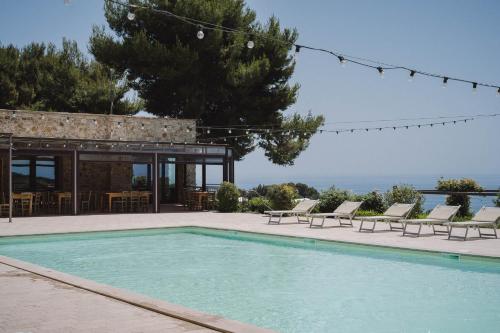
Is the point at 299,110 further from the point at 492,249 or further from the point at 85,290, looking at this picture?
the point at 85,290

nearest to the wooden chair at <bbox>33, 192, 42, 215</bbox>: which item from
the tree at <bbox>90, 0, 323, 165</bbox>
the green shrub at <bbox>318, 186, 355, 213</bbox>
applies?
the tree at <bbox>90, 0, 323, 165</bbox>

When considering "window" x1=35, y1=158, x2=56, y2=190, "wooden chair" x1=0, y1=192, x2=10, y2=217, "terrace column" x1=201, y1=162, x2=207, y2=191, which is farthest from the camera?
"terrace column" x1=201, y1=162, x2=207, y2=191

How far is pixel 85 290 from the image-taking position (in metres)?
6.68

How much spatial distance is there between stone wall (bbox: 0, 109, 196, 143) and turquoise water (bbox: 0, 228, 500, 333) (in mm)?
7858

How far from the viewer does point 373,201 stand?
1847 centimetres

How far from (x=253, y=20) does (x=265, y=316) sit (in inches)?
914

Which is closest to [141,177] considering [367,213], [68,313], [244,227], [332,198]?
[332,198]

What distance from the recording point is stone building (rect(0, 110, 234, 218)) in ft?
61.4

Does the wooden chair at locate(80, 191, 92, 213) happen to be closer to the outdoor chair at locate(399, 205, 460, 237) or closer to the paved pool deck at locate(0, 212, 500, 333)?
the paved pool deck at locate(0, 212, 500, 333)

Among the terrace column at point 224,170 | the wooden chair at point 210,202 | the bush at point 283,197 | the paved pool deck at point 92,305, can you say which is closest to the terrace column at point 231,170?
the terrace column at point 224,170

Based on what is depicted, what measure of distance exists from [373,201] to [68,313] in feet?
46.1

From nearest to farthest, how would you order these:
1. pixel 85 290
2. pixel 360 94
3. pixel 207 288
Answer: pixel 85 290 < pixel 207 288 < pixel 360 94

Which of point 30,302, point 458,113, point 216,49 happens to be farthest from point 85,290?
point 216,49

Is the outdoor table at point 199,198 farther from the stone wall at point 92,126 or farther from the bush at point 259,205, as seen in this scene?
the stone wall at point 92,126
